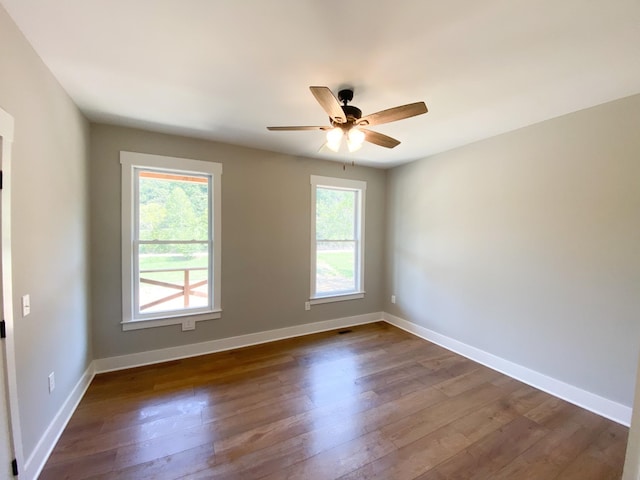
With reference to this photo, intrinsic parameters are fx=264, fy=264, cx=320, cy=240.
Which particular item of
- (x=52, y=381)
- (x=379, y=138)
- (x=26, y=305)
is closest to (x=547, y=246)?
(x=379, y=138)

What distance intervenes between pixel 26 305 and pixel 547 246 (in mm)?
4046

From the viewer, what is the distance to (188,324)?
310 centimetres

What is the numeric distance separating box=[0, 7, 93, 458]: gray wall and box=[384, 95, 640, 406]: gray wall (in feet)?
12.8

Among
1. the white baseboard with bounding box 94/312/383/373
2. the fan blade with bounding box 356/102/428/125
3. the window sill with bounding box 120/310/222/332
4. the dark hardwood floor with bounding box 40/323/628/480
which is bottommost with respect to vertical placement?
the dark hardwood floor with bounding box 40/323/628/480

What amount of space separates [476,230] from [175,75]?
3.34 m

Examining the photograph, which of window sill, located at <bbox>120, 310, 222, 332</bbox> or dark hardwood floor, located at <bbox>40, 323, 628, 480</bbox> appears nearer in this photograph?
dark hardwood floor, located at <bbox>40, 323, 628, 480</bbox>

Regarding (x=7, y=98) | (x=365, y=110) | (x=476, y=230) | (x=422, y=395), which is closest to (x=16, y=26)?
(x=7, y=98)

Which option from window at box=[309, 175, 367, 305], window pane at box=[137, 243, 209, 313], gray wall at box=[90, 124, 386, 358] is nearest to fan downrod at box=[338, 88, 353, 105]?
gray wall at box=[90, 124, 386, 358]

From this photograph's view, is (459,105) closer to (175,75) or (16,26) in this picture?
(175,75)

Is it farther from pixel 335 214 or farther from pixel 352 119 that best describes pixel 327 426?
pixel 335 214

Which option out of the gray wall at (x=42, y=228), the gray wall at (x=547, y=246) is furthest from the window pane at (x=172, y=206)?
the gray wall at (x=547, y=246)

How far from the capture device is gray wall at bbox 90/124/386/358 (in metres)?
2.73

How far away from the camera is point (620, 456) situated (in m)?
1.79

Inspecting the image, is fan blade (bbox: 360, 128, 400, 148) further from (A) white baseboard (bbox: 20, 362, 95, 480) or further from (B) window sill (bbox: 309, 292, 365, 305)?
(A) white baseboard (bbox: 20, 362, 95, 480)
